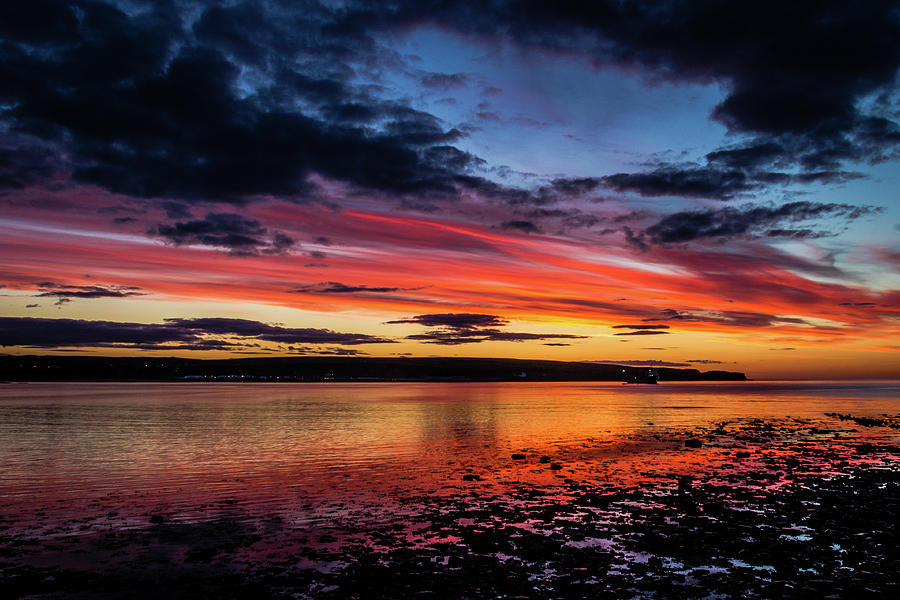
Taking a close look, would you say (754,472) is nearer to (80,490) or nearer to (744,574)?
(744,574)

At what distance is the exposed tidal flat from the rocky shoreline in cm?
9

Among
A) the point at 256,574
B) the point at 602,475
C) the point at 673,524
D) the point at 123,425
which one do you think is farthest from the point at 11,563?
the point at 123,425

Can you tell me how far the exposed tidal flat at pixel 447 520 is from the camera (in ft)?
48.9

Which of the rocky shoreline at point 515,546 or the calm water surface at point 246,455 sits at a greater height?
the rocky shoreline at point 515,546

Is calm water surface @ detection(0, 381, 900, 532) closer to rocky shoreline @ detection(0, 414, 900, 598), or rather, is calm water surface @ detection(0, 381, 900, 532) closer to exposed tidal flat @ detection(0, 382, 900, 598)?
exposed tidal flat @ detection(0, 382, 900, 598)

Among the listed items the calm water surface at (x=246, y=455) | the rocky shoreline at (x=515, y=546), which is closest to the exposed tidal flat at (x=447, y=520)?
the rocky shoreline at (x=515, y=546)

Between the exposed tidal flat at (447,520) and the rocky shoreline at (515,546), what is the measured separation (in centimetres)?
9

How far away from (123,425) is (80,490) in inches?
1564

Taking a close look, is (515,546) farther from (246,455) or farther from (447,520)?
(246,455)

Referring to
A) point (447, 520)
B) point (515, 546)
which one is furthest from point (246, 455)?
point (515, 546)

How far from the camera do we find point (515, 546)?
58.7 ft

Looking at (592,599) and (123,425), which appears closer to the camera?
(592,599)

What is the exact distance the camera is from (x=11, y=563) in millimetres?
16578

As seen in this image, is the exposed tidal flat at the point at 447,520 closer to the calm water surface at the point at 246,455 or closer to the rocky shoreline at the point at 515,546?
the rocky shoreline at the point at 515,546
